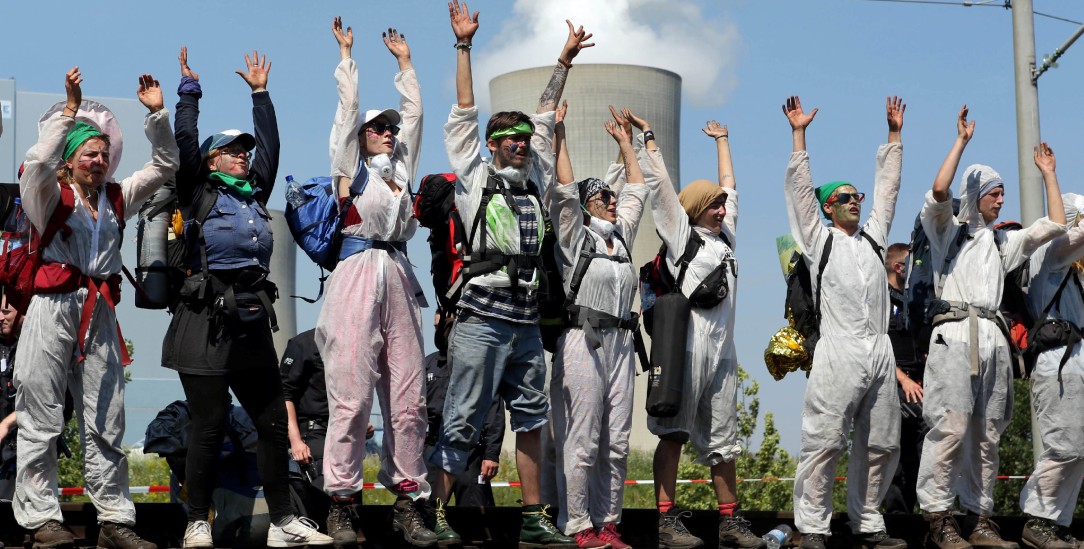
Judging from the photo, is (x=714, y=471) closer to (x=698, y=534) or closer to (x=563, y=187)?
(x=698, y=534)

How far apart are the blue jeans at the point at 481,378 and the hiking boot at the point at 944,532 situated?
2.66m

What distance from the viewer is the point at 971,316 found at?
313 inches

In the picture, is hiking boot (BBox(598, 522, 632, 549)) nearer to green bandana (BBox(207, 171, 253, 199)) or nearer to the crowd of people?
the crowd of people

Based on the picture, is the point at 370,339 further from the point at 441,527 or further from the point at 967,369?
the point at 967,369

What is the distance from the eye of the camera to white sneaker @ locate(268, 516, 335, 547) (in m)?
6.70

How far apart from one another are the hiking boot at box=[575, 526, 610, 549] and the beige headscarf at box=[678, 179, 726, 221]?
208 cm

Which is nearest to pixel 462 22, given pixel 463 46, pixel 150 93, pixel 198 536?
pixel 463 46

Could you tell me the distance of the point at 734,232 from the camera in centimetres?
812

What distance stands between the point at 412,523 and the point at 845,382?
8.69 feet

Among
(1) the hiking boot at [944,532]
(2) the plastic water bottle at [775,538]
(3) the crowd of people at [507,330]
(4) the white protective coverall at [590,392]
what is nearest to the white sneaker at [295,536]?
(3) the crowd of people at [507,330]

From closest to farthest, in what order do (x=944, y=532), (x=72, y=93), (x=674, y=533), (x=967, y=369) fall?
(x=72, y=93), (x=674, y=533), (x=944, y=532), (x=967, y=369)

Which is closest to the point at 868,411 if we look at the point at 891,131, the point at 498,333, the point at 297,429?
the point at 891,131

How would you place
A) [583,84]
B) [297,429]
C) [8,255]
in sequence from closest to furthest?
[8,255] < [297,429] < [583,84]

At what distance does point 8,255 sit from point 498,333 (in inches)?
103
